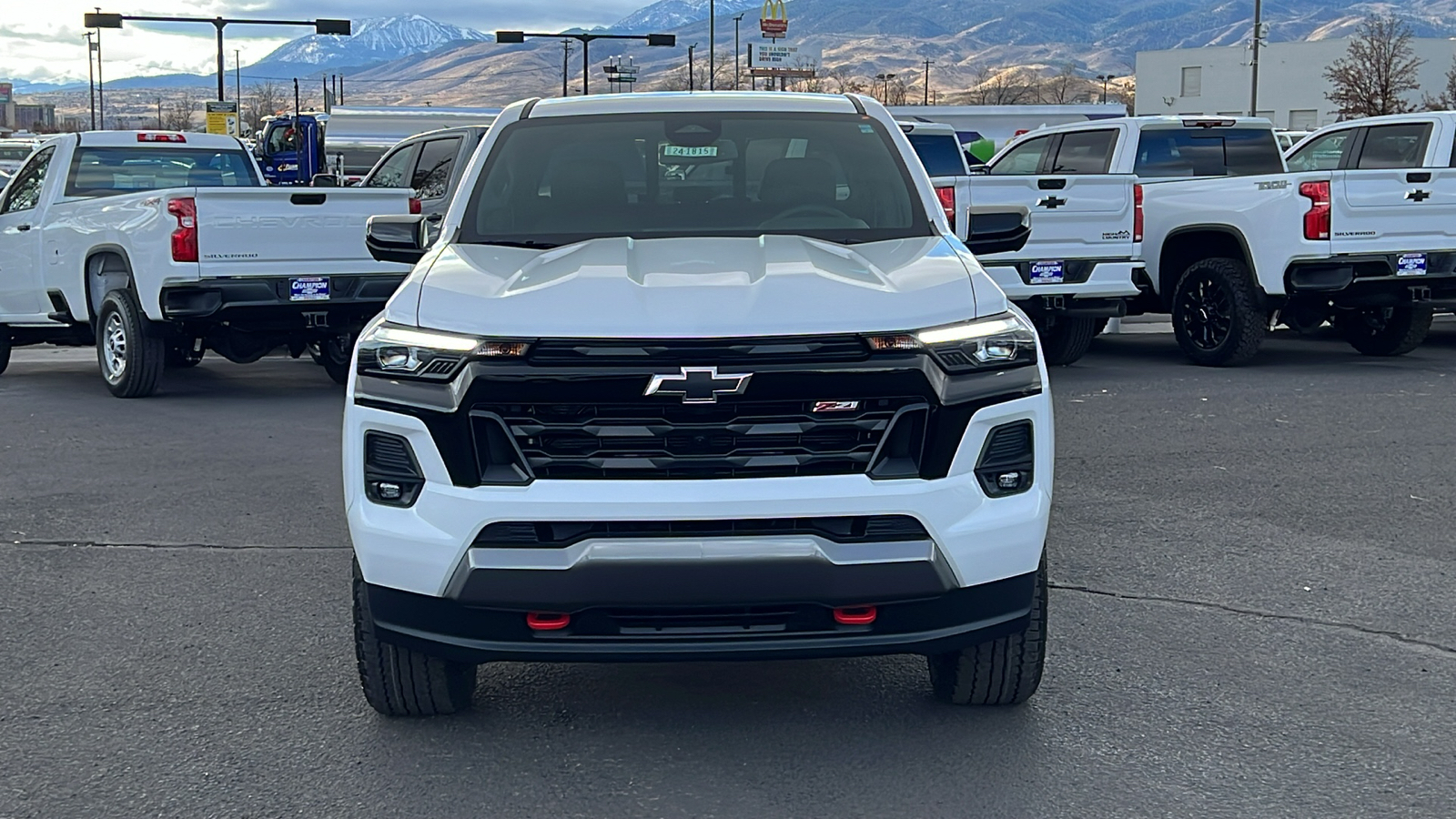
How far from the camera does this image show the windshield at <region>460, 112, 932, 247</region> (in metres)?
5.31

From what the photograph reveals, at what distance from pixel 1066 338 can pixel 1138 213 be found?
1.34m

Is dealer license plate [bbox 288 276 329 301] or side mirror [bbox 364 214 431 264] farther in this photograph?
dealer license plate [bbox 288 276 329 301]

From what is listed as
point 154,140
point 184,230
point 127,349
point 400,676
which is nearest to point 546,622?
point 400,676

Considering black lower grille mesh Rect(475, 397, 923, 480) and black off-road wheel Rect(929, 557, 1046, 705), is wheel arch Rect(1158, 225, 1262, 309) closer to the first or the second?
black off-road wheel Rect(929, 557, 1046, 705)

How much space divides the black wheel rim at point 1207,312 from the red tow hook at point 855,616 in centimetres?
908

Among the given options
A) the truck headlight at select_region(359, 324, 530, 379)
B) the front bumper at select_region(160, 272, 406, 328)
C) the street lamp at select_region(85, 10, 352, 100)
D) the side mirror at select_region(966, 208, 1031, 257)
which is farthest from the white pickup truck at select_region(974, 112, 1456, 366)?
the street lamp at select_region(85, 10, 352, 100)

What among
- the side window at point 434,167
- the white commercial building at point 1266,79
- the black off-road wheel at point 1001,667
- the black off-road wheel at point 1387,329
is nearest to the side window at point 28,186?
the side window at point 434,167

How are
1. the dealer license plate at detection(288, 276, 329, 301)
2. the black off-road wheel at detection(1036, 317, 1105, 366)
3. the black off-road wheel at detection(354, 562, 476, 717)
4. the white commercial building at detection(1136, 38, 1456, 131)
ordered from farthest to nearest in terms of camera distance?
1. the white commercial building at detection(1136, 38, 1456, 131)
2. the black off-road wheel at detection(1036, 317, 1105, 366)
3. the dealer license plate at detection(288, 276, 329, 301)
4. the black off-road wheel at detection(354, 562, 476, 717)

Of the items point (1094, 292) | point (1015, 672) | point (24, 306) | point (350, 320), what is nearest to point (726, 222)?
point (1015, 672)

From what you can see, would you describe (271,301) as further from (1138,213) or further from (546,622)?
(546,622)

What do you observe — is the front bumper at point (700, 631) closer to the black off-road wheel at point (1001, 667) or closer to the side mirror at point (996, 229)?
the black off-road wheel at point (1001, 667)

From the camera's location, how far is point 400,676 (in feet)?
14.4

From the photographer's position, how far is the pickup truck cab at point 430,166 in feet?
40.6

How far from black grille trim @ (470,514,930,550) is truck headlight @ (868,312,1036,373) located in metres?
0.42
